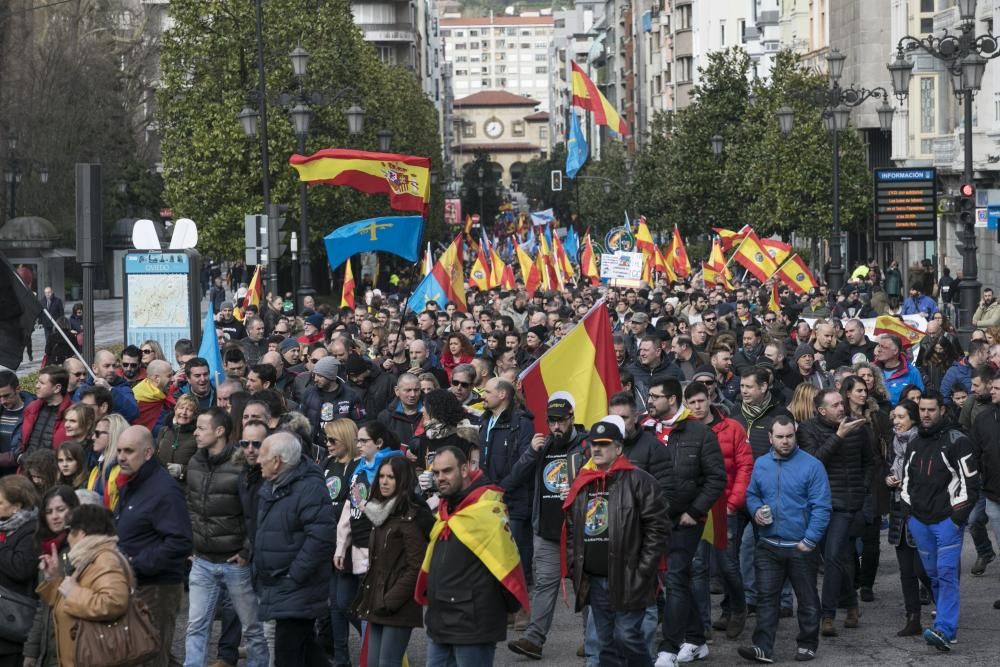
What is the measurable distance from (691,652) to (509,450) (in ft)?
6.51

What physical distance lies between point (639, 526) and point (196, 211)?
3607 centimetres

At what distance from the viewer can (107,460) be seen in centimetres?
1009

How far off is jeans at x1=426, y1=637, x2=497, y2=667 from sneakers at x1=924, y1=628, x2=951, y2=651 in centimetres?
343

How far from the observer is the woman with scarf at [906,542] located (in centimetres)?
1147

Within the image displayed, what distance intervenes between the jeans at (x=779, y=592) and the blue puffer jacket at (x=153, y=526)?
11.6 ft

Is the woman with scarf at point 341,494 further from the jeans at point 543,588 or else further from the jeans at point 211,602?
the jeans at point 543,588

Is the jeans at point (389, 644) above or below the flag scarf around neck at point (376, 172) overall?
below

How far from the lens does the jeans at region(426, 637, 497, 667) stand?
8.56m

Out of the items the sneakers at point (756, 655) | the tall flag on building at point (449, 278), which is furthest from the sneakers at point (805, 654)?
the tall flag on building at point (449, 278)

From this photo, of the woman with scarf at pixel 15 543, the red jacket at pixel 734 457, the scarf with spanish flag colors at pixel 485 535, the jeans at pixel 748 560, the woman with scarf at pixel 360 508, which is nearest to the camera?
the scarf with spanish flag colors at pixel 485 535

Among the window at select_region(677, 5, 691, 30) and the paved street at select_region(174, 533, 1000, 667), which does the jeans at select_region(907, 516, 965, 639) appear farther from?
the window at select_region(677, 5, 691, 30)

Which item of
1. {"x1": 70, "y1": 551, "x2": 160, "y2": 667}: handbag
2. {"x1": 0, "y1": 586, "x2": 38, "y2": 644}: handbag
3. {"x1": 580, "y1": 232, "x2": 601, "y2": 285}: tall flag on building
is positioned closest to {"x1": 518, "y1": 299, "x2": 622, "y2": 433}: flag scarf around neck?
{"x1": 0, "y1": 586, "x2": 38, "y2": 644}: handbag

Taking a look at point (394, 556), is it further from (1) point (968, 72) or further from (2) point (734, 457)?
(1) point (968, 72)

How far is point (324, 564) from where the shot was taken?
30.4ft
